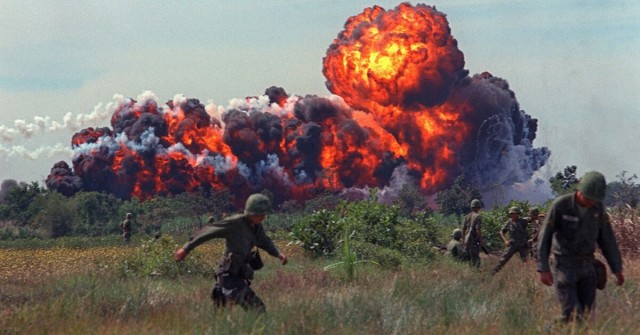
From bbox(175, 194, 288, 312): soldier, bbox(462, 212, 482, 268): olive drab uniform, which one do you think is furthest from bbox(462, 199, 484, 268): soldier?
bbox(175, 194, 288, 312): soldier

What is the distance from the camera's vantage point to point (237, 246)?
9.89 meters

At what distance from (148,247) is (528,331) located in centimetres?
1261

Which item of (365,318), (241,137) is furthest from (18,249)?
(241,137)

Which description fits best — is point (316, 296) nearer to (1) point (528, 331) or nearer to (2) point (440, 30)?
(1) point (528, 331)

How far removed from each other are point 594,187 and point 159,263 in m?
12.0

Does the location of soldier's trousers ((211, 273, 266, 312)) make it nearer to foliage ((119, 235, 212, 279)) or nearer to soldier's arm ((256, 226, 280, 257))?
soldier's arm ((256, 226, 280, 257))

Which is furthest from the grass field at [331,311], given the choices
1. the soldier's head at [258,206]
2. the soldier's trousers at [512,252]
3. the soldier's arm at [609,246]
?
the soldier's trousers at [512,252]

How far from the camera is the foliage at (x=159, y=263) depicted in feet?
60.5

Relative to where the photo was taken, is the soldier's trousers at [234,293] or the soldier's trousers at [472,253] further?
the soldier's trousers at [472,253]

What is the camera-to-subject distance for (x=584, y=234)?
870 cm

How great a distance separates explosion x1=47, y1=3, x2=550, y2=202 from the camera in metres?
96.0

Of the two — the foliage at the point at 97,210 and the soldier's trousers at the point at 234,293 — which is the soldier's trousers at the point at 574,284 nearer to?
the soldier's trousers at the point at 234,293

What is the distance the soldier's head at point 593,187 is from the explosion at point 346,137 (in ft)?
279

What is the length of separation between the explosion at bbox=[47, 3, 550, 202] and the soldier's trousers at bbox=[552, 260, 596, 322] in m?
84.7
